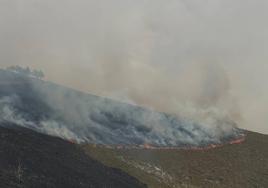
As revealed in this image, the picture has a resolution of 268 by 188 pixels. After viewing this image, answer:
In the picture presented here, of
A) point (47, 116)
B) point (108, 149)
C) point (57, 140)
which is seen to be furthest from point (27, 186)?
point (47, 116)

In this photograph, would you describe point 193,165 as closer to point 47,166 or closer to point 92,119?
point 92,119

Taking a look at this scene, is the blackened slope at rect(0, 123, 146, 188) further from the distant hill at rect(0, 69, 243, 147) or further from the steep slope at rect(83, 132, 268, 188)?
the distant hill at rect(0, 69, 243, 147)

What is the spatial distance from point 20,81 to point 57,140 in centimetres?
4715

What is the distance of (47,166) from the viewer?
58.1m

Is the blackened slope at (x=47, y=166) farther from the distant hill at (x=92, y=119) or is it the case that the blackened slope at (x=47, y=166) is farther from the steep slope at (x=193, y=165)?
the distant hill at (x=92, y=119)

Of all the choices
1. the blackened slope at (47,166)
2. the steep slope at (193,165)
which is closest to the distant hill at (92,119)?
the steep slope at (193,165)

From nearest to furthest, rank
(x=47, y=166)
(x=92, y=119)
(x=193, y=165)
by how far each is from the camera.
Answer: (x=47, y=166) → (x=193, y=165) → (x=92, y=119)

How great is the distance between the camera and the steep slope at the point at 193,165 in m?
77.1

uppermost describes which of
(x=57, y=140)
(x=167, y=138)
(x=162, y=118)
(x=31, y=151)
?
(x=162, y=118)

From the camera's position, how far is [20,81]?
388 ft

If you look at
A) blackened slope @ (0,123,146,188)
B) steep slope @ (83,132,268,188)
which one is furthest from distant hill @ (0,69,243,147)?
blackened slope @ (0,123,146,188)

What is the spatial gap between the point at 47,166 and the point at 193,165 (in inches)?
1572

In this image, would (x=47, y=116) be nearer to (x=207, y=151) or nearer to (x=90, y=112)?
(x=90, y=112)

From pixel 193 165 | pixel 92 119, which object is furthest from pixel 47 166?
pixel 92 119
